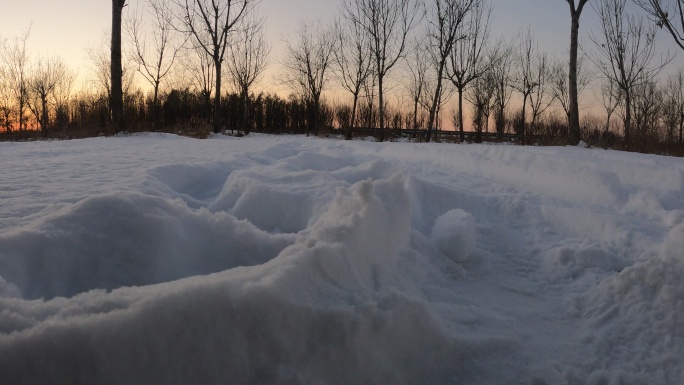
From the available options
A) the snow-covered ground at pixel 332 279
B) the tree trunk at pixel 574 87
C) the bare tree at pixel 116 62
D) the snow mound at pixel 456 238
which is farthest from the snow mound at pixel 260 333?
the tree trunk at pixel 574 87

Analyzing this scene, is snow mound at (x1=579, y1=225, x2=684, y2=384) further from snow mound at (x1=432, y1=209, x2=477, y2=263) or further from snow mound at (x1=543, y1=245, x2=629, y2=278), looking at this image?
snow mound at (x1=432, y1=209, x2=477, y2=263)

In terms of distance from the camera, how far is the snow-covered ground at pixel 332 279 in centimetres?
108

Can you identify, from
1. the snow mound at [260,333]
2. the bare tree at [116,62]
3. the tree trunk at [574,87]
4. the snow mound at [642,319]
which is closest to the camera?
the snow mound at [260,333]

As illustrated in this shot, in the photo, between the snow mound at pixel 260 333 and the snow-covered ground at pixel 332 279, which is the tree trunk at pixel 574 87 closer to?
the snow-covered ground at pixel 332 279

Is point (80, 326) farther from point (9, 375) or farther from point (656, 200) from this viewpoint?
point (656, 200)

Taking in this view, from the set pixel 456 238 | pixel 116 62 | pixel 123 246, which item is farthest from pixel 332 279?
pixel 116 62

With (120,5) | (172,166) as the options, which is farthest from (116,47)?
(172,166)

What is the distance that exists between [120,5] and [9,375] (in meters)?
12.3

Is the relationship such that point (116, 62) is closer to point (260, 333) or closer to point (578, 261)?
point (578, 261)

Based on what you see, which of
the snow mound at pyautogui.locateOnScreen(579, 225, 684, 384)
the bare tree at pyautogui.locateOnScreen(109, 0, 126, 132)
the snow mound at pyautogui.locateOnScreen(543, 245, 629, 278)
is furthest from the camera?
the bare tree at pyautogui.locateOnScreen(109, 0, 126, 132)

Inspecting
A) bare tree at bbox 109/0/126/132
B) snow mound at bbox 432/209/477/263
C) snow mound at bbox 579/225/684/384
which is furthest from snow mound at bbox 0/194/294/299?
bare tree at bbox 109/0/126/132

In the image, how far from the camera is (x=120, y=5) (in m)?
11.2

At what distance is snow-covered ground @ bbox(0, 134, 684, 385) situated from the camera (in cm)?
108

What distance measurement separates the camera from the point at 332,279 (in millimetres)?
1402
